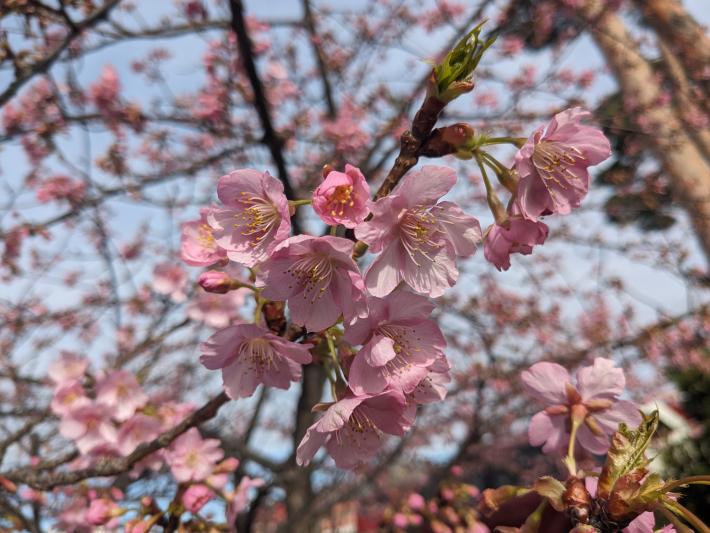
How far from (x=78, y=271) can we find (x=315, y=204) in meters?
6.55

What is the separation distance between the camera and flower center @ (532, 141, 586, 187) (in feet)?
3.59

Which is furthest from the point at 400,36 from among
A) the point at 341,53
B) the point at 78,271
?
the point at 78,271

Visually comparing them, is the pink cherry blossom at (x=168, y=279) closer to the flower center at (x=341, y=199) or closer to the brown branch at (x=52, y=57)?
the brown branch at (x=52, y=57)

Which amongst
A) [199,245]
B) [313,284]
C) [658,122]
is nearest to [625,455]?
[313,284]

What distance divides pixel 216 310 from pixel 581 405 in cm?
227

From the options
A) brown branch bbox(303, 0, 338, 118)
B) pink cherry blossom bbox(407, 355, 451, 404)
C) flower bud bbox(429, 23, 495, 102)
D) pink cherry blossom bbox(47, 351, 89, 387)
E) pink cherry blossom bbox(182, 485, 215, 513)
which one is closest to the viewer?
flower bud bbox(429, 23, 495, 102)

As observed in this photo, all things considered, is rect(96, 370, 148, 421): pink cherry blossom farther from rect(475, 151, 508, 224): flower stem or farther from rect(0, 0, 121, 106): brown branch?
rect(475, 151, 508, 224): flower stem

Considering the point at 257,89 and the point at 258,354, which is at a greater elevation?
the point at 257,89

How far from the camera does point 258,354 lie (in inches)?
43.8

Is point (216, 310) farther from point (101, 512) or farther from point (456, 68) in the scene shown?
point (456, 68)

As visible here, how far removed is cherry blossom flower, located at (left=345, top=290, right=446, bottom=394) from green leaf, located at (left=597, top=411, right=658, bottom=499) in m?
0.34

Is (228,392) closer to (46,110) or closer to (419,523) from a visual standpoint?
(419,523)

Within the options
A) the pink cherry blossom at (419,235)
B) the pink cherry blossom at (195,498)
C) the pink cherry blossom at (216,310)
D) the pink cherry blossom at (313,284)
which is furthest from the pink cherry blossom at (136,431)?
the pink cherry blossom at (419,235)

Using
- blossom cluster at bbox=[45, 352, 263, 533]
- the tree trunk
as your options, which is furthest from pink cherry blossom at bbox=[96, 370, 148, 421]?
the tree trunk
